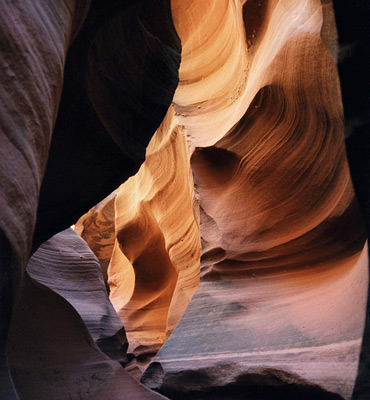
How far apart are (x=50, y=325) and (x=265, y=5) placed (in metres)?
3.01

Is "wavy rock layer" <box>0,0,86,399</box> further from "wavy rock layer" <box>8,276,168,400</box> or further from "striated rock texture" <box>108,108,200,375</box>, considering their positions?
"striated rock texture" <box>108,108,200,375</box>

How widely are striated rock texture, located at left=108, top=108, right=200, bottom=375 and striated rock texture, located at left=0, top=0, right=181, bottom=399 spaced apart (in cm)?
192

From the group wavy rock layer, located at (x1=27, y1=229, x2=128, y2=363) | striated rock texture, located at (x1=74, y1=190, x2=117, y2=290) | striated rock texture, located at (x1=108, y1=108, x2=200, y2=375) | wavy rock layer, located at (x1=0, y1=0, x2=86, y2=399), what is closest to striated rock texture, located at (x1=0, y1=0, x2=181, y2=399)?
A: wavy rock layer, located at (x1=0, y1=0, x2=86, y2=399)

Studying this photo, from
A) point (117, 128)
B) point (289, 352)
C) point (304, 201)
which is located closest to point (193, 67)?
point (304, 201)

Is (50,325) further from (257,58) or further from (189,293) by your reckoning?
(257,58)

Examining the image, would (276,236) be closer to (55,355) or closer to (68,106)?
(55,355)

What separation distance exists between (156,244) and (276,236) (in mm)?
3215

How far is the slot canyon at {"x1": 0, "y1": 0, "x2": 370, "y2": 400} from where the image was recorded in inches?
54.3

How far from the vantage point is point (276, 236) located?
10.9ft

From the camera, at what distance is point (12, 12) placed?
1.21 metres

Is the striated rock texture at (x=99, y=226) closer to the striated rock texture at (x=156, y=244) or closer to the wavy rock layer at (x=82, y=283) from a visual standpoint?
the striated rock texture at (x=156, y=244)

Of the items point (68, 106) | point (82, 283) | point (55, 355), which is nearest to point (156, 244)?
point (82, 283)

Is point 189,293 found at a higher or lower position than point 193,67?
lower

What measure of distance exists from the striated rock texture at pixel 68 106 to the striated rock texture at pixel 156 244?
1916 mm
